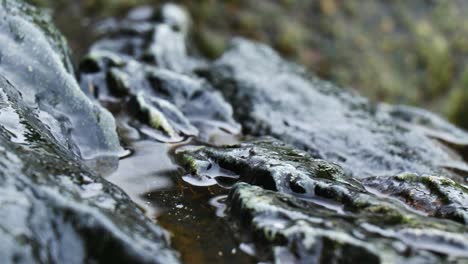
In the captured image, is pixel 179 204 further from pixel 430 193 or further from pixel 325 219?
pixel 430 193

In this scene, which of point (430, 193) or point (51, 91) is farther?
point (51, 91)

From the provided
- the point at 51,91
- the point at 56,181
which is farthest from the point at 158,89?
the point at 56,181

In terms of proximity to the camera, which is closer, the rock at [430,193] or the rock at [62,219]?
the rock at [62,219]

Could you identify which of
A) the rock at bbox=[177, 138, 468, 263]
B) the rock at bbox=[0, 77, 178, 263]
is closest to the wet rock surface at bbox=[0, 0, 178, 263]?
the rock at bbox=[0, 77, 178, 263]

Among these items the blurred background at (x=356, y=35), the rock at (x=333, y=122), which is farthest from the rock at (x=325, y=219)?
the blurred background at (x=356, y=35)

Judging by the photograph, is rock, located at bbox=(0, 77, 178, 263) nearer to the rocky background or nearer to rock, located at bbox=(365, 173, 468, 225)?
the rocky background


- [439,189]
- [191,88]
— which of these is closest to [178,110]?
[191,88]

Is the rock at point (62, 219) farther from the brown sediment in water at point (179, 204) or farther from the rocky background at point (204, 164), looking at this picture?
the brown sediment in water at point (179, 204)
